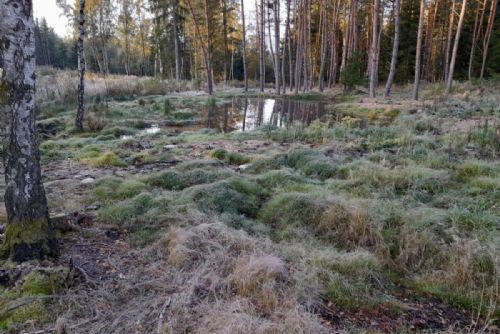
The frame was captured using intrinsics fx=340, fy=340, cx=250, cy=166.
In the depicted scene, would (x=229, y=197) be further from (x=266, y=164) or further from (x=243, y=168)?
(x=266, y=164)

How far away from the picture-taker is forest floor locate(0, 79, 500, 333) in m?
2.17

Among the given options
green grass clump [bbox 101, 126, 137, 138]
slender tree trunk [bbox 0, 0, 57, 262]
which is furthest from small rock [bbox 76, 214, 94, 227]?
green grass clump [bbox 101, 126, 137, 138]

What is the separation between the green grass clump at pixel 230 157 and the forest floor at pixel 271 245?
29 millimetres

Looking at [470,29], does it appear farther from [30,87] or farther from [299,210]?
[30,87]

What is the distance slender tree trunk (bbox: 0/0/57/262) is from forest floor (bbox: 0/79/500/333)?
0.64 ft

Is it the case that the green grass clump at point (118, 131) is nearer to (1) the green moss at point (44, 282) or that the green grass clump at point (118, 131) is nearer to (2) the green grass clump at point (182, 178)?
(2) the green grass clump at point (182, 178)

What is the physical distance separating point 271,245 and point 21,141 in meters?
2.11

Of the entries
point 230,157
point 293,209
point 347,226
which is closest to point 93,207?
point 293,209

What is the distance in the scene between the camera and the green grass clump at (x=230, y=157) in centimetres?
573

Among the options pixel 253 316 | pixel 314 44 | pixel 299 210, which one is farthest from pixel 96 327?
pixel 314 44

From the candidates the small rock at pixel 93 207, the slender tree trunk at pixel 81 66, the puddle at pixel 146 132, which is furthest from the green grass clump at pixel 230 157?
the slender tree trunk at pixel 81 66

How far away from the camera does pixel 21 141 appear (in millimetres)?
2443

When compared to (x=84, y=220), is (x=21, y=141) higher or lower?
higher

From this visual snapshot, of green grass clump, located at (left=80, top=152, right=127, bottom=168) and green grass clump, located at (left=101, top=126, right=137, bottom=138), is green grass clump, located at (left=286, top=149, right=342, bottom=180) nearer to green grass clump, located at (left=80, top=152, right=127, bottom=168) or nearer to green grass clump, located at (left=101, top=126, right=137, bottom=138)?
green grass clump, located at (left=80, top=152, right=127, bottom=168)
